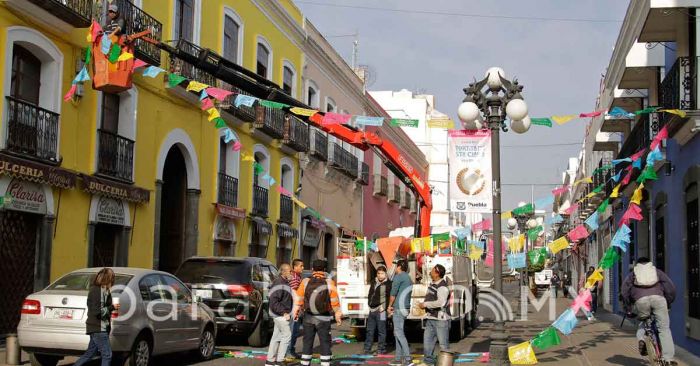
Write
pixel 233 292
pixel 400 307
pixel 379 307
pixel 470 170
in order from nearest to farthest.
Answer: pixel 400 307
pixel 470 170
pixel 233 292
pixel 379 307

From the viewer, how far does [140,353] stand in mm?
10289

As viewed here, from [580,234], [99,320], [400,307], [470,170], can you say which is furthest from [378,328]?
[99,320]

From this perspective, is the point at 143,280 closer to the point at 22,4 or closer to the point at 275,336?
the point at 275,336

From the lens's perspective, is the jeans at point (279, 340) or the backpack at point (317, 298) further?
the backpack at point (317, 298)

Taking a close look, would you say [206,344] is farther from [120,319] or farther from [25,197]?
[25,197]

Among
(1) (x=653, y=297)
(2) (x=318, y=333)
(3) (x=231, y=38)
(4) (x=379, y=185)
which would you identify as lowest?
(2) (x=318, y=333)

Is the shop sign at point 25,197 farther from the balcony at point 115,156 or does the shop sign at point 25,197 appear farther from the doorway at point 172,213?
the doorway at point 172,213

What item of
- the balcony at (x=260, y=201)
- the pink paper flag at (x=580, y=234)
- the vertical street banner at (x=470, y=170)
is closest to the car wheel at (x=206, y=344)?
the vertical street banner at (x=470, y=170)

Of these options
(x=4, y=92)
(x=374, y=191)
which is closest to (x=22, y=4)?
(x=4, y=92)

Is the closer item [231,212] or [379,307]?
[379,307]

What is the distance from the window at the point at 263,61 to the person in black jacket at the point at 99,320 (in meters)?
16.7

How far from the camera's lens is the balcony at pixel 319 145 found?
29.3 m

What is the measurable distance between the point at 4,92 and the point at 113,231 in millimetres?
4660

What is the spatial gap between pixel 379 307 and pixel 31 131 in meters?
7.12
